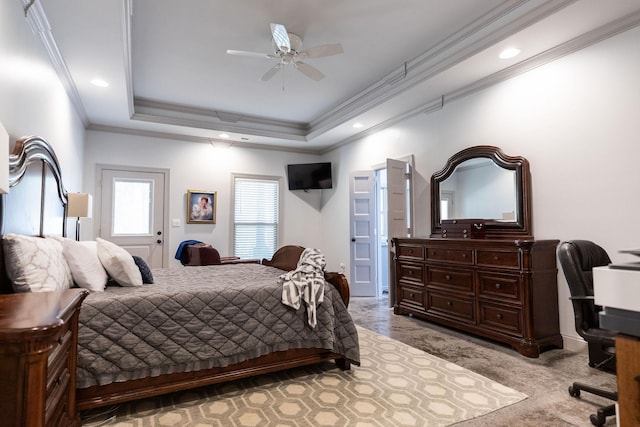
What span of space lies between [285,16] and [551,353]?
12.6ft

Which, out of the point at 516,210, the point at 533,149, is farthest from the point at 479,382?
the point at 533,149

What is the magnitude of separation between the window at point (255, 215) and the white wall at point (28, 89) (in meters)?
2.90

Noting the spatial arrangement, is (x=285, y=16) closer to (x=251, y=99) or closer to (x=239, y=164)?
(x=251, y=99)

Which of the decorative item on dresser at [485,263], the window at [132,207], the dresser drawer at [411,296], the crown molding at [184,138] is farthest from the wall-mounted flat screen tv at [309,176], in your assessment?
the dresser drawer at [411,296]

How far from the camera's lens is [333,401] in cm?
223

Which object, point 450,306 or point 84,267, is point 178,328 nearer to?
point 84,267

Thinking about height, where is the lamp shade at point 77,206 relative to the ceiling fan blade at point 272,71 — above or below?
below

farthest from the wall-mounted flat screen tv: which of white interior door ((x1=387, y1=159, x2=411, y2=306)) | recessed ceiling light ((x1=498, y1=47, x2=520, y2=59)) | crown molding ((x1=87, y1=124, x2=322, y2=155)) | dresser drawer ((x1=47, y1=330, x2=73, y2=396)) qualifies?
dresser drawer ((x1=47, y1=330, x2=73, y2=396))

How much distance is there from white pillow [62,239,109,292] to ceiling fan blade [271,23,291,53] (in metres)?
2.29

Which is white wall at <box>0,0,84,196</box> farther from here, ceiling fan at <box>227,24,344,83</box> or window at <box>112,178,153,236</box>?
window at <box>112,178,153,236</box>

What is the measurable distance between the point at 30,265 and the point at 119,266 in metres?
0.68

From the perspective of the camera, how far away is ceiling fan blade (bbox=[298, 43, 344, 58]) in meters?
3.18

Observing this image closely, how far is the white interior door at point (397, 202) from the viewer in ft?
15.6

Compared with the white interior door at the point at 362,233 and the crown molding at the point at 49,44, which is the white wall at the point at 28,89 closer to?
the crown molding at the point at 49,44
